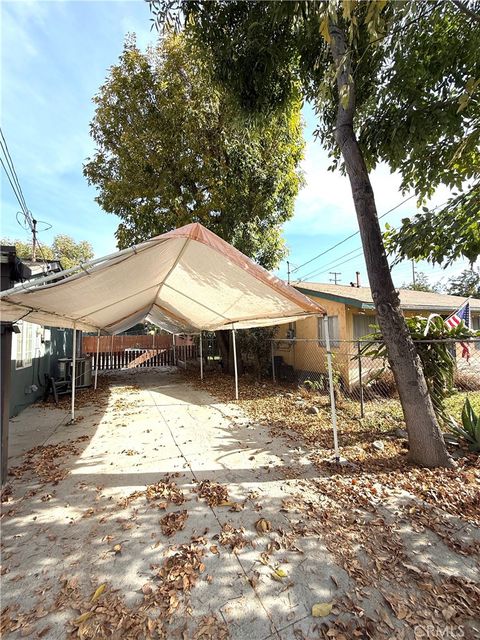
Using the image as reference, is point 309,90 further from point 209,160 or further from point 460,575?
point 460,575

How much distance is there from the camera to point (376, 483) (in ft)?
10.7

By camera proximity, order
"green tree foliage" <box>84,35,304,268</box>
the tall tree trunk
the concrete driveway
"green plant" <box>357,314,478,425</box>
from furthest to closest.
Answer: "green tree foliage" <box>84,35,304,268</box> < "green plant" <box>357,314,478,425</box> < the tall tree trunk < the concrete driveway

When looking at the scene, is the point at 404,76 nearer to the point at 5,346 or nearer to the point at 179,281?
the point at 179,281

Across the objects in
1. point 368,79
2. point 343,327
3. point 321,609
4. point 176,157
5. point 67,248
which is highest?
point 67,248

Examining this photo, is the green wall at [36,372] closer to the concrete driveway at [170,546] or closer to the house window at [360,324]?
the concrete driveway at [170,546]

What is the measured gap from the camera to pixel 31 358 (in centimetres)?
720

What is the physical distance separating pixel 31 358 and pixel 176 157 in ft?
23.7

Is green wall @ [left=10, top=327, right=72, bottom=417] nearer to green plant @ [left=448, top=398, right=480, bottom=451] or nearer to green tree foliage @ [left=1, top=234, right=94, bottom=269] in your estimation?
green plant @ [left=448, top=398, right=480, bottom=451]

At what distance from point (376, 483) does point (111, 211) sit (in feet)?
33.9

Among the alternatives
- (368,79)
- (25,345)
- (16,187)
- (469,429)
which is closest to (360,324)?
(469,429)

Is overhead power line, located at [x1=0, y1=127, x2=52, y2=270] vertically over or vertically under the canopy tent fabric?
over

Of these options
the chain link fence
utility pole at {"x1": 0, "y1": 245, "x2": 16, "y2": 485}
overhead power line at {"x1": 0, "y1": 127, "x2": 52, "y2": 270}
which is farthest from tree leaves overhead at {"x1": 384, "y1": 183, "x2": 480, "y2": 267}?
overhead power line at {"x1": 0, "y1": 127, "x2": 52, "y2": 270}

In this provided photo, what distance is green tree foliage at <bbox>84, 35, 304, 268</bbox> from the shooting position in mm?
8672

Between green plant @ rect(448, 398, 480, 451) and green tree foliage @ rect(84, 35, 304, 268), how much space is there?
7437 millimetres
